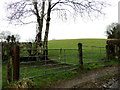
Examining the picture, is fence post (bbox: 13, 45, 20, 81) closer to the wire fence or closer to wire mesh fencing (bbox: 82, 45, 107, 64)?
the wire fence

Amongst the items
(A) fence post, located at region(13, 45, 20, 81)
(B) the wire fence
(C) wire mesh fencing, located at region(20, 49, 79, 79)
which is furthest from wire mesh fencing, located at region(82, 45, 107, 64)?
(A) fence post, located at region(13, 45, 20, 81)

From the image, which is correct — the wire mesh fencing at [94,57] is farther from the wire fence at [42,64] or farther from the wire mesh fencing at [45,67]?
the wire mesh fencing at [45,67]

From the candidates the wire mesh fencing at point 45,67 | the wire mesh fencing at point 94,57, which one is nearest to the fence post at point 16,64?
the wire mesh fencing at point 45,67

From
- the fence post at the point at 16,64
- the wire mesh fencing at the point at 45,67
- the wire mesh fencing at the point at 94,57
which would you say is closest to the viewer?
the fence post at the point at 16,64

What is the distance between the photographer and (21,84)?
13.2 ft

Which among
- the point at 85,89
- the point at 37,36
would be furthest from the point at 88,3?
the point at 85,89

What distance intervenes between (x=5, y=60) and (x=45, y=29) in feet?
12.5

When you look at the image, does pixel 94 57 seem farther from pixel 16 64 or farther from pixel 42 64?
pixel 16 64

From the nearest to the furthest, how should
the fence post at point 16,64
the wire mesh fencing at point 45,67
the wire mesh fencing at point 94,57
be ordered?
the fence post at point 16,64, the wire mesh fencing at point 45,67, the wire mesh fencing at point 94,57

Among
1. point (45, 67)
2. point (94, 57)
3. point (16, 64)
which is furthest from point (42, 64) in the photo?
point (94, 57)

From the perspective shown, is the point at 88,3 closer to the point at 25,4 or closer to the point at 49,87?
the point at 25,4

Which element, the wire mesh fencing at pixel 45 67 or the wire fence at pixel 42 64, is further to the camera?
the wire mesh fencing at pixel 45 67

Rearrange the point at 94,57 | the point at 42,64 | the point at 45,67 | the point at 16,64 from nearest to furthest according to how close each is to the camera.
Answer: the point at 16,64 → the point at 45,67 → the point at 42,64 → the point at 94,57

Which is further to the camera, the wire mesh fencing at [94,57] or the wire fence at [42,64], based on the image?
the wire mesh fencing at [94,57]
